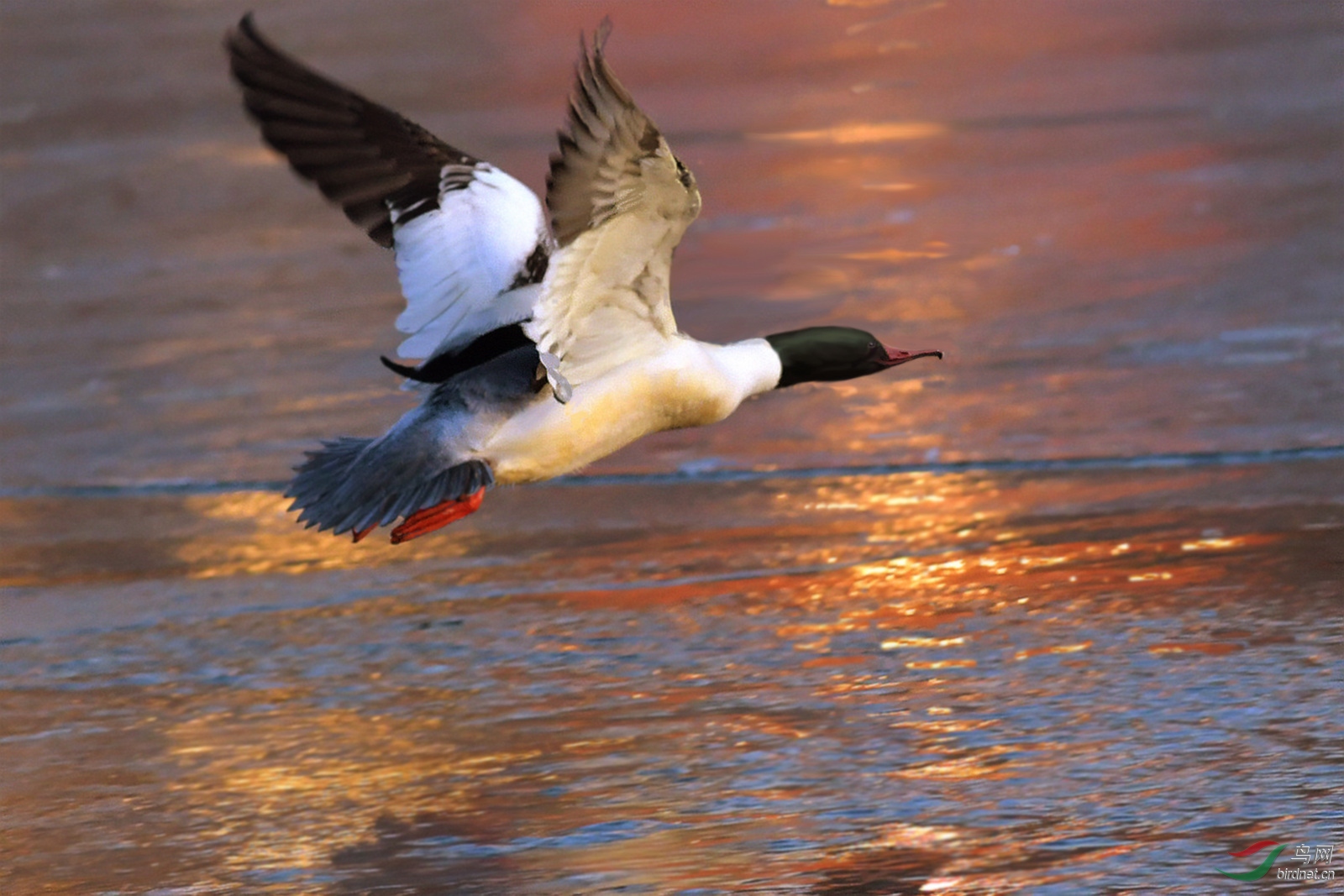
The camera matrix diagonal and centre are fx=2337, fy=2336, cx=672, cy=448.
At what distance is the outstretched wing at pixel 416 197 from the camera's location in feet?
17.7

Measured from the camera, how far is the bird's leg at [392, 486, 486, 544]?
538 cm

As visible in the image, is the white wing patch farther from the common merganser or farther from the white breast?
the white breast

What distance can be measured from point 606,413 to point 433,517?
498 mm

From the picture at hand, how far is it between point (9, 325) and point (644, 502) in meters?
3.15

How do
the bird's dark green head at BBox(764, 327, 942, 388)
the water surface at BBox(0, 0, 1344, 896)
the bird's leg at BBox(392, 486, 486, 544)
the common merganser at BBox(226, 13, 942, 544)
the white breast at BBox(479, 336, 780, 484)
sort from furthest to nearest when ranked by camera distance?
the bird's dark green head at BBox(764, 327, 942, 388)
the bird's leg at BBox(392, 486, 486, 544)
the white breast at BBox(479, 336, 780, 484)
the common merganser at BBox(226, 13, 942, 544)
the water surface at BBox(0, 0, 1344, 896)

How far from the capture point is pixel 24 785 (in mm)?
4648

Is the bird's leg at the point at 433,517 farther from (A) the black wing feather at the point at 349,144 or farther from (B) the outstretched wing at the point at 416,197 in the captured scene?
(A) the black wing feather at the point at 349,144

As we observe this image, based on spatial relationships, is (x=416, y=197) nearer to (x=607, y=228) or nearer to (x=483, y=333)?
(x=483, y=333)

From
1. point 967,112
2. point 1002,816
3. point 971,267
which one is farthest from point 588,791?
point 967,112

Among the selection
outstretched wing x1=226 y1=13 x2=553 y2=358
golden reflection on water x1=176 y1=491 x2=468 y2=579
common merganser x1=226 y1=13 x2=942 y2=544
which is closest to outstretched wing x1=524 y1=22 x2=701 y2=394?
common merganser x1=226 y1=13 x2=942 y2=544

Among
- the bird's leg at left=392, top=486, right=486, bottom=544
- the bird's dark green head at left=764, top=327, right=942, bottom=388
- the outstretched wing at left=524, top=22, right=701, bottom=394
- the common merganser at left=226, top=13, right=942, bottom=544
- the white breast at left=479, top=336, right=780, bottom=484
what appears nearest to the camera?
the outstretched wing at left=524, top=22, right=701, bottom=394

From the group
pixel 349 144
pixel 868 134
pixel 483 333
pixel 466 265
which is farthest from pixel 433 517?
pixel 868 134

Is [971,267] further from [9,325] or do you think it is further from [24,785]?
[24,785]

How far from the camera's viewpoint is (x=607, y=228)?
480 centimetres
